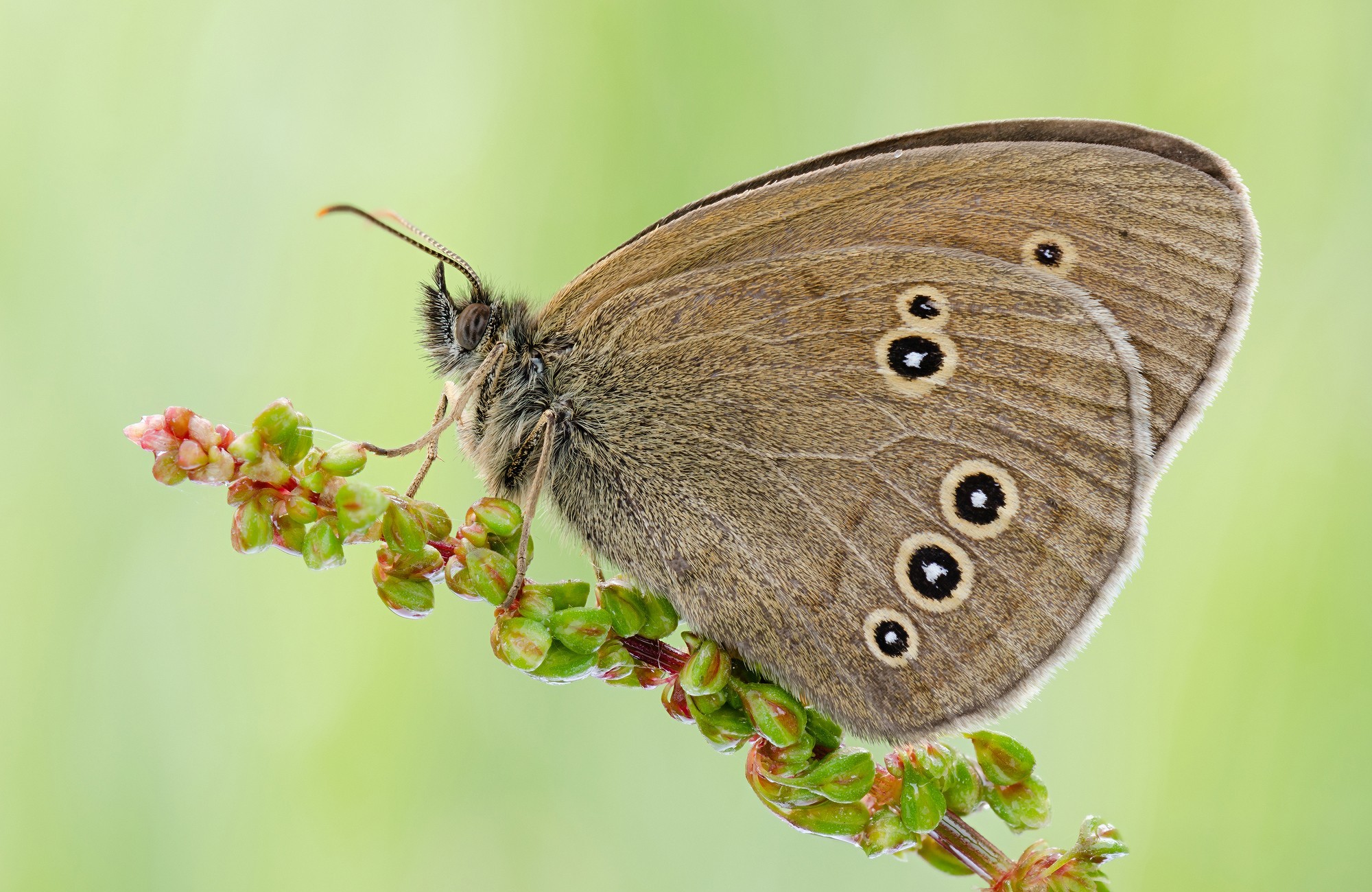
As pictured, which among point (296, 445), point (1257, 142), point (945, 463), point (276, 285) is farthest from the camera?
point (1257, 142)

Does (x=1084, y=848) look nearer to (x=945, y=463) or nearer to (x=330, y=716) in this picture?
(x=945, y=463)

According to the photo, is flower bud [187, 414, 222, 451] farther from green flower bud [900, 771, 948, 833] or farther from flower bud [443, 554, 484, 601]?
green flower bud [900, 771, 948, 833]

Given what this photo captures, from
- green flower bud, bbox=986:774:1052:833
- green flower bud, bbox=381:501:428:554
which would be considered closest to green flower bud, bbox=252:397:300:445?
green flower bud, bbox=381:501:428:554

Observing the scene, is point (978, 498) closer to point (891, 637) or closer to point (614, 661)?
point (891, 637)

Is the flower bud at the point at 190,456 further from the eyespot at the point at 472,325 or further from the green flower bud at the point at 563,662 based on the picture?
the eyespot at the point at 472,325

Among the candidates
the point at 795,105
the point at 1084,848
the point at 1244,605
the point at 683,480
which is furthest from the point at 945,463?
the point at 795,105

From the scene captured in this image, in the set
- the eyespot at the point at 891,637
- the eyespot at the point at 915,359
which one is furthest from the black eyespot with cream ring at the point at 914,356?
the eyespot at the point at 891,637
